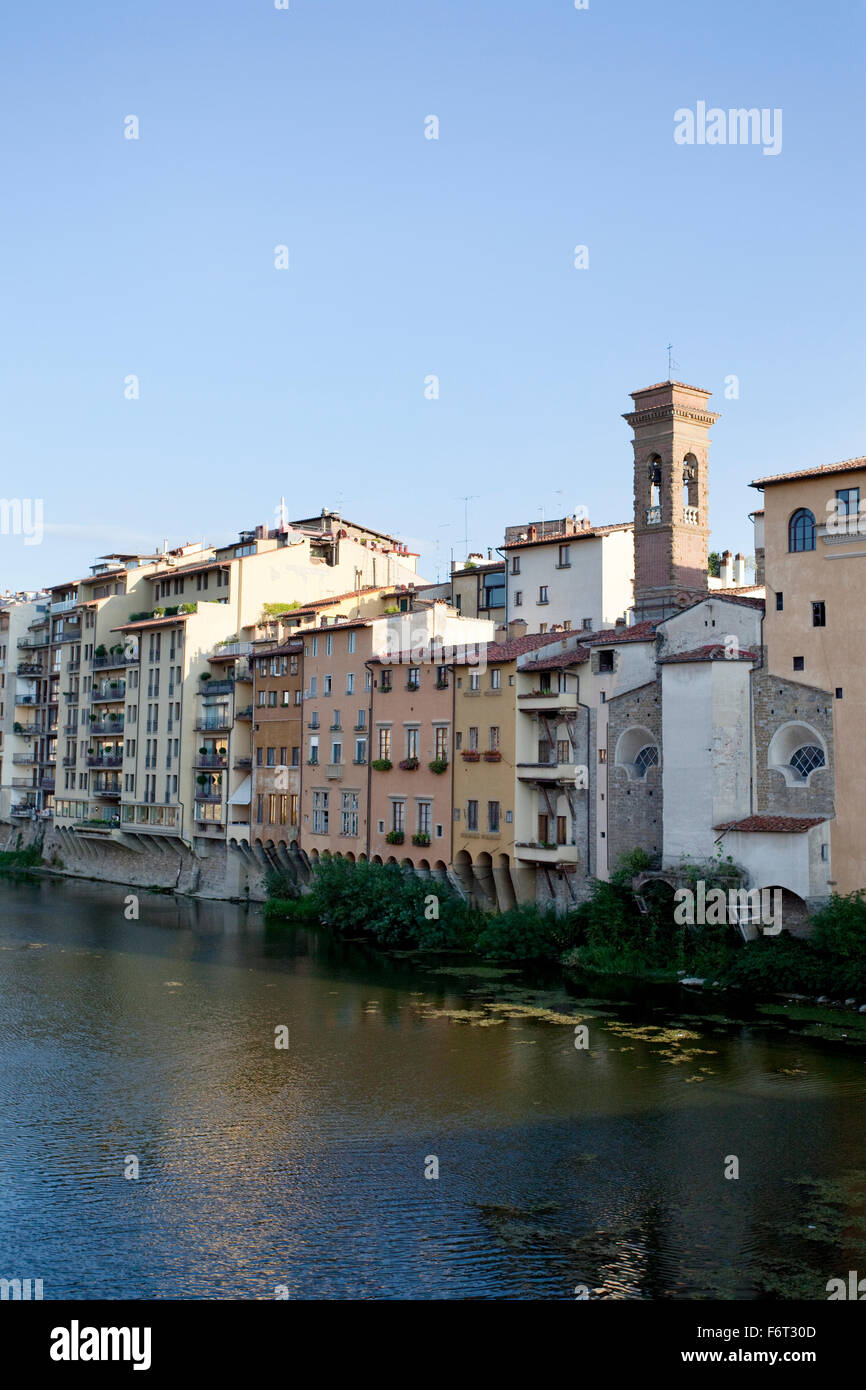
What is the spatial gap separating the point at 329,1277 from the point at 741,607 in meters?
27.9

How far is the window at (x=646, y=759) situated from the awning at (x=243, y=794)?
25.1 m

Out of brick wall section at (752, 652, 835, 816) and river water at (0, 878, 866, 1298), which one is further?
brick wall section at (752, 652, 835, 816)

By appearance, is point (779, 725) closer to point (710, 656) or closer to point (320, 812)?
point (710, 656)

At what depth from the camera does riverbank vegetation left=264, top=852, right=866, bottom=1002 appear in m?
37.1

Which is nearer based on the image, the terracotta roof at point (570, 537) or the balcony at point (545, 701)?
the balcony at point (545, 701)

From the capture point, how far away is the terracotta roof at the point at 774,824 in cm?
3797

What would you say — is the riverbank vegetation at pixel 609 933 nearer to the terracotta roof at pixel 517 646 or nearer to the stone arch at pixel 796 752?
the stone arch at pixel 796 752

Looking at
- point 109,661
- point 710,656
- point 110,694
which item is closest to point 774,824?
point 710,656

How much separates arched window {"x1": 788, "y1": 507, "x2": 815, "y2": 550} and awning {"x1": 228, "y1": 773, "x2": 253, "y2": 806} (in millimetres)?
32844

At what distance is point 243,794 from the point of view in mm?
63656

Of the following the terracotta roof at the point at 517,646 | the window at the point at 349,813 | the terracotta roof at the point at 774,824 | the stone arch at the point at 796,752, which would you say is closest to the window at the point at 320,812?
the window at the point at 349,813

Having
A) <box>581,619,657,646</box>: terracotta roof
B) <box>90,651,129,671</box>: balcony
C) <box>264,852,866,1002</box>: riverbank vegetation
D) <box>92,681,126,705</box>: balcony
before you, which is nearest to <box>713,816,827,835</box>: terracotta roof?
<box>264,852,866,1002</box>: riverbank vegetation

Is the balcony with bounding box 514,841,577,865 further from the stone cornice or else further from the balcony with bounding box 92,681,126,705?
the balcony with bounding box 92,681,126,705
